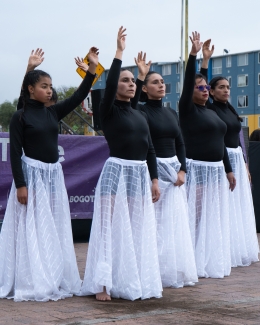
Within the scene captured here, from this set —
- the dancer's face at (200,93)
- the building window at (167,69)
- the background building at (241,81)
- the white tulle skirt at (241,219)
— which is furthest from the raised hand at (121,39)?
the building window at (167,69)

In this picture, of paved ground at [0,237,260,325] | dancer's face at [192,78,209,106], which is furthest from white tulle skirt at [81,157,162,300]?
dancer's face at [192,78,209,106]

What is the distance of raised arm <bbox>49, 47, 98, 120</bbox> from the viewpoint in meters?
6.57

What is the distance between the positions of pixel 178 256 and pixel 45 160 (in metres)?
1.68

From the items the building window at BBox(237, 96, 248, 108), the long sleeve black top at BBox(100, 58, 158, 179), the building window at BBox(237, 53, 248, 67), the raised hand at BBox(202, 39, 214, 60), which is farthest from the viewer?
the building window at BBox(237, 53, 248, 67)

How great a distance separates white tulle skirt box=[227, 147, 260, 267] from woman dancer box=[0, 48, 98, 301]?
2652 millimetres

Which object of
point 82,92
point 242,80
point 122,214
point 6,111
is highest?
point 242,80

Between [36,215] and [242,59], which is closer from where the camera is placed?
[36,215]

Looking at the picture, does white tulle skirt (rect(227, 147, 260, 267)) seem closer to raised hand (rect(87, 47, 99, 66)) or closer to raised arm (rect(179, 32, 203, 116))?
raised arm (rect(179, 32, 203, 116))

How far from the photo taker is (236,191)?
8.67 m

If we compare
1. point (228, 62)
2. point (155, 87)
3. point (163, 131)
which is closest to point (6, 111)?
point (228, 62)

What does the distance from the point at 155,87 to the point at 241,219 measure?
2.37 m

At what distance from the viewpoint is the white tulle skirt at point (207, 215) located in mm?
7738

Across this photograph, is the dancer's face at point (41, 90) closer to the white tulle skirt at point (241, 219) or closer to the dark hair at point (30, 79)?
the dark hair at point (30, 79)

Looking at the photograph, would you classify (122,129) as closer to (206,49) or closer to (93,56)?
(93,56)
